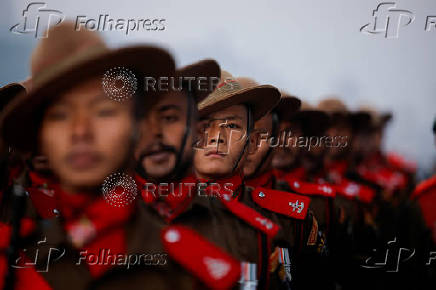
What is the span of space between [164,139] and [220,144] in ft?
1.95

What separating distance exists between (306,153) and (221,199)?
12.1 feet

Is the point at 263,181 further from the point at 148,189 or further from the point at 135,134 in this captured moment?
the point at 135,134

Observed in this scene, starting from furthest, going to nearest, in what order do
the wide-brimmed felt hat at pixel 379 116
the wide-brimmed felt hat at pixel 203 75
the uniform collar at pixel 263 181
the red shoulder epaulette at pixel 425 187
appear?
the wide-brimmed felt hat at pixel 379 116
the red shoulder epaulette at pixel 425 187
the uniform collar at pixel 263 181
the wide-brimmed felt hat at pixel 203 75

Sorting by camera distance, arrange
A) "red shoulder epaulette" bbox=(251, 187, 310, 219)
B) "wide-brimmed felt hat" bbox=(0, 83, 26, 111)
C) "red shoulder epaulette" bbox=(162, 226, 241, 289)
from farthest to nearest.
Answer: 1. "red shoulder epaulette" bbox=(251, 187, 310, 219)
2. "wide-brimmed felt hat" bbox=(0, 83, 26, 111)
3. "red shoulder epaulette" bbox=(162, 226, 241, 289)

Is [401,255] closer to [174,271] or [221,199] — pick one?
[221,199]

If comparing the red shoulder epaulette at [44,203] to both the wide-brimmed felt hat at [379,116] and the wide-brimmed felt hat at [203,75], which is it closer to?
the wide-brimmed felt hat at [203,75]

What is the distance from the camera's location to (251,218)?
271 centimetres

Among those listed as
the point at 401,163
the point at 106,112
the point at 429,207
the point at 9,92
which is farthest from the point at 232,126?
the point at 401,163

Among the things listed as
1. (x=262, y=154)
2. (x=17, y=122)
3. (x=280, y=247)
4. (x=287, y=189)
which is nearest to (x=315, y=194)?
(x=287, y=189)

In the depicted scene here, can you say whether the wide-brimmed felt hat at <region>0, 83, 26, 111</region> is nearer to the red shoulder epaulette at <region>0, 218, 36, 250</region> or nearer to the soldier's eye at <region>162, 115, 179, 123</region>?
the soldier's eye at <region>162, 115, 179, 123</region>

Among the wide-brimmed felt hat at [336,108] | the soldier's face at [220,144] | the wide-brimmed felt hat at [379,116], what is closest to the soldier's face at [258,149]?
the soldier's face at [220,144]

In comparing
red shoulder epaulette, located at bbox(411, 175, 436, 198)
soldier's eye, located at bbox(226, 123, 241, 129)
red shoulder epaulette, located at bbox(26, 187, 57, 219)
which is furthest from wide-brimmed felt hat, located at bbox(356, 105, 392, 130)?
red shoulder epaulette, located at bbox(26, 187, 57, 219)

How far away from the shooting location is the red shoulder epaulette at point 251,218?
2.65 metres

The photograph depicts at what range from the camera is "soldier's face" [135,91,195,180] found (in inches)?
96.7
